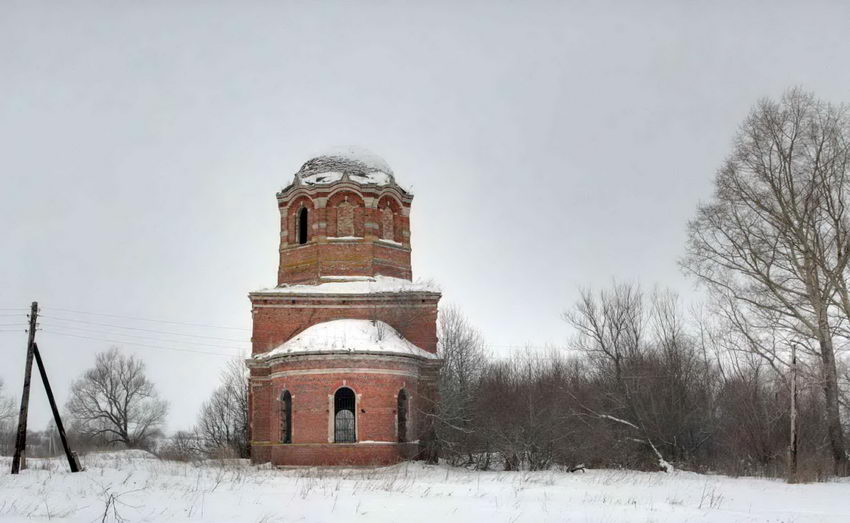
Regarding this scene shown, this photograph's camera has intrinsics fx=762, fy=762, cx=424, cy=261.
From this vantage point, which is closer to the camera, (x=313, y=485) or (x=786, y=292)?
(x=313, y=485)

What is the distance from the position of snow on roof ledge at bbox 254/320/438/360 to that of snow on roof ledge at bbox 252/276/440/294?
1.32 meters

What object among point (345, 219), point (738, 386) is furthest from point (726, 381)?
point (345, 219)

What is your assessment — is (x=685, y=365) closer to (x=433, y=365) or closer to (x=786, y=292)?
(x=786, y=292)

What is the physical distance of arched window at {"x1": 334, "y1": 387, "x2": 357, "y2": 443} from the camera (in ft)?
82.8

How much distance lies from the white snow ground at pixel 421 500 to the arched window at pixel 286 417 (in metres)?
6.08

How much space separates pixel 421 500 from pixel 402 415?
12.3 m

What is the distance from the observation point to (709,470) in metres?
24.1

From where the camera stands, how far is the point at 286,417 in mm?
26094

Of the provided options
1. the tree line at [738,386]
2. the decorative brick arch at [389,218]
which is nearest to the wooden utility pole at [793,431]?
the tree line at [738,386]

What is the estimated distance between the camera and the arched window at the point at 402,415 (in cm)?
2594

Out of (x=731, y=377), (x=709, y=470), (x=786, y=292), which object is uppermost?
(x=786, y=292)

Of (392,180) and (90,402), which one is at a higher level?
(392,180)

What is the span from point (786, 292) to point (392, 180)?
15.2 m

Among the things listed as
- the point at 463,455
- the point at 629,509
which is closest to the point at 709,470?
the point at 463,455
